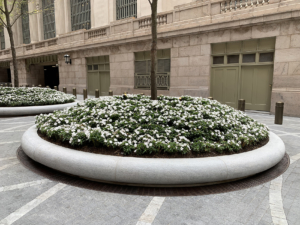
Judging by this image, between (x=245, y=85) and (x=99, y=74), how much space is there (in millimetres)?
12776

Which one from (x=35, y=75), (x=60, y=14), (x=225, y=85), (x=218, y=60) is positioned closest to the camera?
(x=225, y=85)

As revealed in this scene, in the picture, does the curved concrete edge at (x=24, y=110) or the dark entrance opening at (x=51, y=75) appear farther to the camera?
the dark entrance opening at (x=51, y=75)

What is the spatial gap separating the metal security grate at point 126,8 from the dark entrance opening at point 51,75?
15.4m

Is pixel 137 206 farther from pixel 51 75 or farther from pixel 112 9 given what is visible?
pixel 51 75

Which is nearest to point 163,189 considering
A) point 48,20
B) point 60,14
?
point 60,14

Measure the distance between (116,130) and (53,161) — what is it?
1343 mm

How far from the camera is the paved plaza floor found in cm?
289

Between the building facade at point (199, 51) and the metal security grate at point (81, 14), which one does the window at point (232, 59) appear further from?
the metal security grate at point (81, 14)

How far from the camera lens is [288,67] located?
10680mm

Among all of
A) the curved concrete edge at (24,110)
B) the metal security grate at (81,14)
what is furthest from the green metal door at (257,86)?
the metal security grate at (81,14)

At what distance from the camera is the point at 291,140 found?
6.68 metres

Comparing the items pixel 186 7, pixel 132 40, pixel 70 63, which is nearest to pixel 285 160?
pixel 186 7

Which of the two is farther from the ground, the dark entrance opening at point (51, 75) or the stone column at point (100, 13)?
the stone column at point (100, 13)

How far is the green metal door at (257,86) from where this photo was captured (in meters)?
11.7
